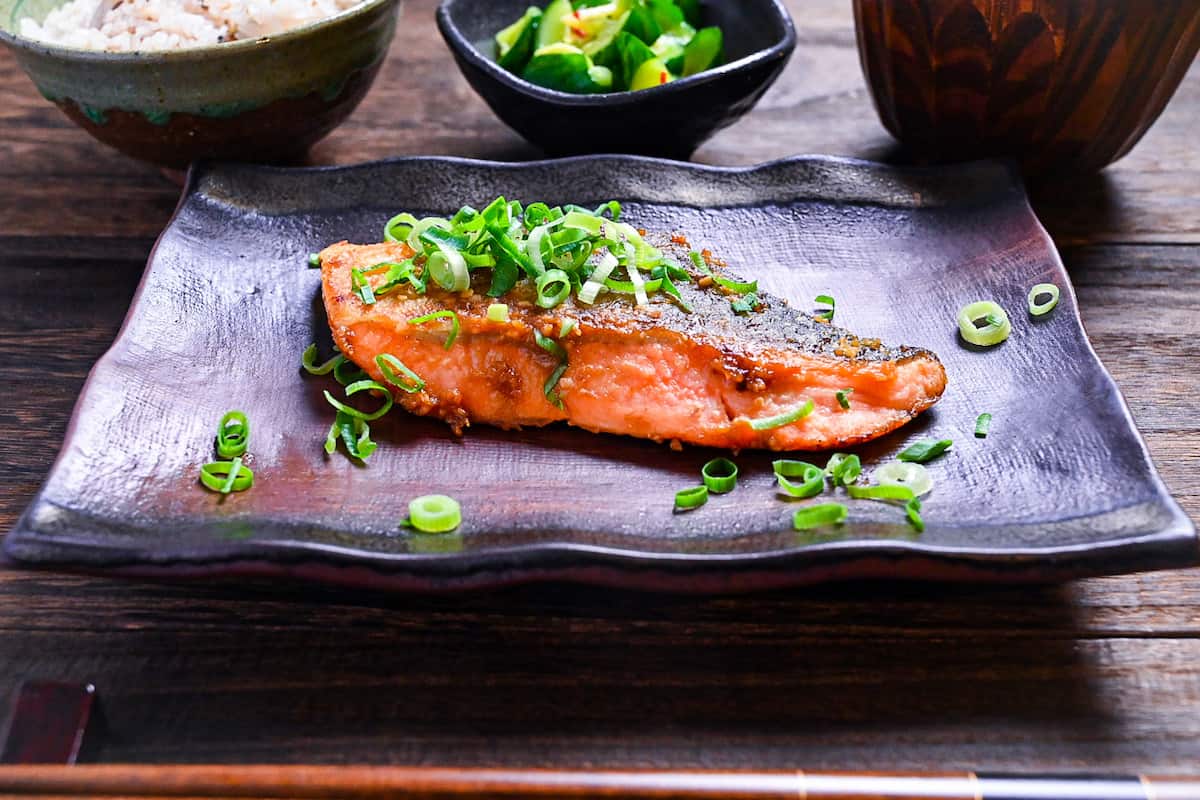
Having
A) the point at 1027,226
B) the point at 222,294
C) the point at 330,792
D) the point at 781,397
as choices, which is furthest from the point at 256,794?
the point at 1027,226

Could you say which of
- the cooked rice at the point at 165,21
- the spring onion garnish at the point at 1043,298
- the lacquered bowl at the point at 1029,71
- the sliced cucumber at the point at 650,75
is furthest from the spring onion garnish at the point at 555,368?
the lacquered bowl at the point at 1029,71

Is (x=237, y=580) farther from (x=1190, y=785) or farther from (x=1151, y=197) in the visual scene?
(x=1151, y=197)

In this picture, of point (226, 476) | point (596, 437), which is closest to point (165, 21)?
point (226, 476)

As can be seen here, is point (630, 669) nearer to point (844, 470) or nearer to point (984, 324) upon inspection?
point (844, 470)

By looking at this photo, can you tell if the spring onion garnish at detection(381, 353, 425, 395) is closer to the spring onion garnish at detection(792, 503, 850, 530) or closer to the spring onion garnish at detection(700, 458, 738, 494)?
the spring onion garnish at detection(700, 458, 738, 494)

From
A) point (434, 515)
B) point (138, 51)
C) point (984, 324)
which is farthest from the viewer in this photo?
point (138, 51)

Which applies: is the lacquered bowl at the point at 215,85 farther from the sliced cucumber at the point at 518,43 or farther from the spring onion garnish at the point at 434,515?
the spring onion garnish at the point at 434,515
